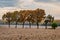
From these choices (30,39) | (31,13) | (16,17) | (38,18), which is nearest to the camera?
(30,39)

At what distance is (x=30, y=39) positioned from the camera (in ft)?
73.9

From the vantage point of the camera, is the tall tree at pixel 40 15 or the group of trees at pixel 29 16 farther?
the group of trees at pixel 29 16

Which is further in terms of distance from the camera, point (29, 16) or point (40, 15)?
point (29, 16)

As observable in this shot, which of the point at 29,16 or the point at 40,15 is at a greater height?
the point at 40,15

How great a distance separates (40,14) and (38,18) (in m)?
2.34

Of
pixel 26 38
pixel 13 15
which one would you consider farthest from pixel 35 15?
pixel 26 38

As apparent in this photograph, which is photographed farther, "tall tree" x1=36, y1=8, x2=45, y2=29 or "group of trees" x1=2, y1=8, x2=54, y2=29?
"group of trees" x1=2, y1=8, x2=54, y2=29

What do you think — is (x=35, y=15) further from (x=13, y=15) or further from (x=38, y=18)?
(x=13, y=15)

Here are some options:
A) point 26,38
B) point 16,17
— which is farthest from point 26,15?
point 26,38

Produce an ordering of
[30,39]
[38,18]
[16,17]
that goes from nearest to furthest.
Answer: [30,39] < [38,18] < [16,17]

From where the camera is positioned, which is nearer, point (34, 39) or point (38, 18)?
point (34, 39)

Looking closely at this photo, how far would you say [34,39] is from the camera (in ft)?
75.3

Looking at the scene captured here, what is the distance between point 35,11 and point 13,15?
13.9 metres

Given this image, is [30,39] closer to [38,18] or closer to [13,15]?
[38,18]
